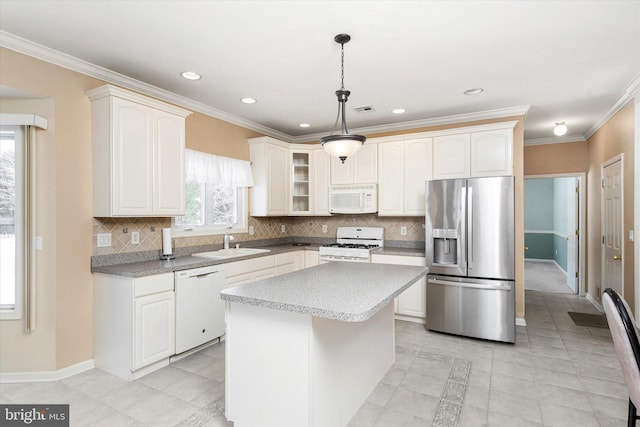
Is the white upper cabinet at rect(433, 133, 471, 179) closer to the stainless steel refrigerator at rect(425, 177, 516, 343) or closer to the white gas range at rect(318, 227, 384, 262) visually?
the stainless steel refrigerator at rect(425, 177, 516, 343)

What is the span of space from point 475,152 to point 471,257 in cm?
124

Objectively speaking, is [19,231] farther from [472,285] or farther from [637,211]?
[637,211]

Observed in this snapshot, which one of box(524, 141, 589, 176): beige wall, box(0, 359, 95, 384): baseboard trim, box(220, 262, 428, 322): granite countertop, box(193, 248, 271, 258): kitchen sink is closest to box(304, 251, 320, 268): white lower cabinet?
box(193, 248, 271, 258): kitchen sink

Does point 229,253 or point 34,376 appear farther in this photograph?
point 229,253

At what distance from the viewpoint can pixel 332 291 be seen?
195cm

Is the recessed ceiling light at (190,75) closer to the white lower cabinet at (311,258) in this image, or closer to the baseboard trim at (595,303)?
the white lower cabinet at (311,258)

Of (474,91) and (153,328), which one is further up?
(474,91)

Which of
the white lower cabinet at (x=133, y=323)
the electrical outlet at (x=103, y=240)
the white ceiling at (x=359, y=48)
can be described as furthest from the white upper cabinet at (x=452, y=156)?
the electrical outlet at (x=103, y=240)

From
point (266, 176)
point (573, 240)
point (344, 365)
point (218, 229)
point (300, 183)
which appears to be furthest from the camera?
point (573, 240)

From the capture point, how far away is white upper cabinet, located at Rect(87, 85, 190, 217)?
9.07 feet

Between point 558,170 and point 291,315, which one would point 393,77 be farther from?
point 558,170

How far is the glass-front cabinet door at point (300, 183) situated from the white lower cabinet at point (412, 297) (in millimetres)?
1403

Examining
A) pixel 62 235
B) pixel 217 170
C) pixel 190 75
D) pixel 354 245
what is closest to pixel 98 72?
pixel 190 75

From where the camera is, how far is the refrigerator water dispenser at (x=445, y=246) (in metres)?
3.67
